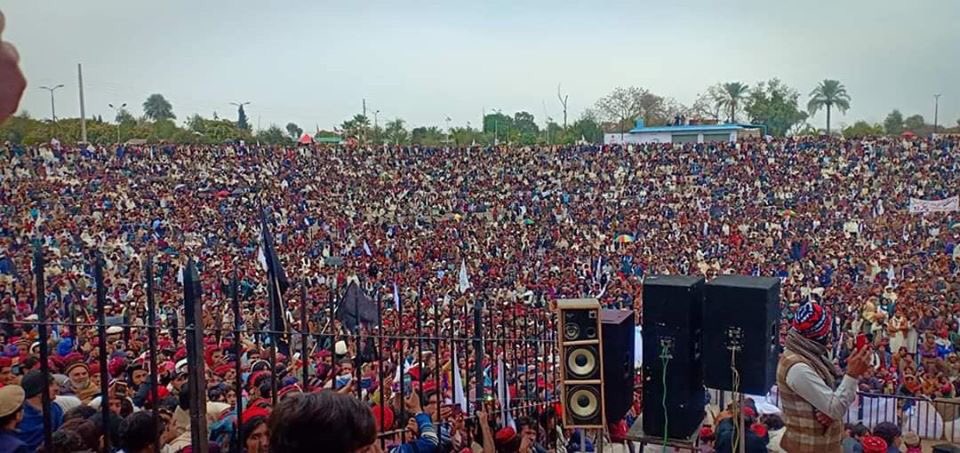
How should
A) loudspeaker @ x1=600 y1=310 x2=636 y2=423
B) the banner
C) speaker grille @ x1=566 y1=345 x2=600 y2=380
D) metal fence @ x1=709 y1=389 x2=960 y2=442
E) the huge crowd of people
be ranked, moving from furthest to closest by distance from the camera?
the banner < metal fence @ x1=709 y1=389 x2=960 y2=442 < the huge crowd of people < loudspeaker @ x1=600 y1=310 x2=636 y2=423 < speaker grille @ x1=566 y1=345 x2=600 y2=380

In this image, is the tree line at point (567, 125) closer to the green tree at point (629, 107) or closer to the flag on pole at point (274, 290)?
the green tree at point (629, 107)

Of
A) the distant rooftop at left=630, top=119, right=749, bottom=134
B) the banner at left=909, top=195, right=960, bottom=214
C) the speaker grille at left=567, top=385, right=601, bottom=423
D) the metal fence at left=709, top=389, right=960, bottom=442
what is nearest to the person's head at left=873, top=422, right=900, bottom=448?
the metal fence at left=709, top=389, right=960, bottom=442

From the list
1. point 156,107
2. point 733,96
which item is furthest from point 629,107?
point 156,107

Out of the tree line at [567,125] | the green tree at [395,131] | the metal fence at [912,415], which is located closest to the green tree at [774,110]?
the tree line at [567,125]

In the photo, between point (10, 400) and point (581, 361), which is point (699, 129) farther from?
point (10, 400)

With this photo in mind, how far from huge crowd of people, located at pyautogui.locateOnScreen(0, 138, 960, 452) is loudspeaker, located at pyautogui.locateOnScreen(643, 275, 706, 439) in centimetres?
75

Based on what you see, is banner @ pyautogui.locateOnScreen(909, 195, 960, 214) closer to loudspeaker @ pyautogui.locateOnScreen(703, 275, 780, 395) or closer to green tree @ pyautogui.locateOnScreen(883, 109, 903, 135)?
loudspeaker @ pyautogui.locateOnScreen(703, 275, 780, 395)

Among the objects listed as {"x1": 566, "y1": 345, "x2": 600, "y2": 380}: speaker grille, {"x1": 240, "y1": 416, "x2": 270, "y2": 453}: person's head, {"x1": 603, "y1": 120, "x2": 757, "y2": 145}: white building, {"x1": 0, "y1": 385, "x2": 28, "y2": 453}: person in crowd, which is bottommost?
{"x1": 240, "y1": 416, "x2": 270, "y2": 453}: person's head

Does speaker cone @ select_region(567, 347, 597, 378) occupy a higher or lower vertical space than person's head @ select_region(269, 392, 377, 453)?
lower

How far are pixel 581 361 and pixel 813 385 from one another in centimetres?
106

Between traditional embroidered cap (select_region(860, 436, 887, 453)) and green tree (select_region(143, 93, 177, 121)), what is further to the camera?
green tree (select_region(143, 93, 177, 121))

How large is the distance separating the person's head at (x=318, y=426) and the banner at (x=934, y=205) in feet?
74.0

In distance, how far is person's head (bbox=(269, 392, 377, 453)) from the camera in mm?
1642

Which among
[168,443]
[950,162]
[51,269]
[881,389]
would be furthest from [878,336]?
[950,162]
